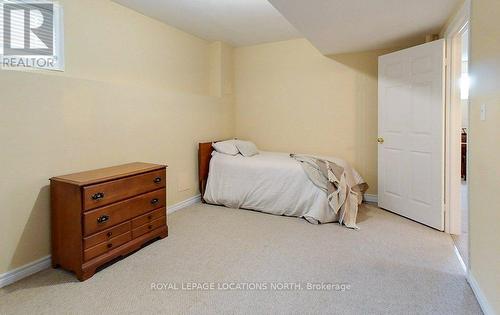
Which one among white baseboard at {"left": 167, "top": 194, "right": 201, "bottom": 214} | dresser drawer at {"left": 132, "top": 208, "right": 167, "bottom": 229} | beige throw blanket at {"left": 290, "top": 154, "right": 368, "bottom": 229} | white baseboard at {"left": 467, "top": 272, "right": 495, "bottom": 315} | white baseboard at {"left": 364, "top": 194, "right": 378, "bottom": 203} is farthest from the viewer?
white baseboard at {"left": 364, "top": 194, "right": 378, "bottom": 203}

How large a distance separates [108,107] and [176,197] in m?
1.40

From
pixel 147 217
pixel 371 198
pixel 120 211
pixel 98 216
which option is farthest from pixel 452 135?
pixel 98 216

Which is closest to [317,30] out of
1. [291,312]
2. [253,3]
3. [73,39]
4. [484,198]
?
[253,3]

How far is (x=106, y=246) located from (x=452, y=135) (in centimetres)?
331

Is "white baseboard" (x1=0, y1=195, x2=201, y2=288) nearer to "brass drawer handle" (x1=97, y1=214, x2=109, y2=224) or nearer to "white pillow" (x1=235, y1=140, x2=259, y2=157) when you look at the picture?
"brass drawer handle" (x1=97, y1=214, x2=109, y2=224)

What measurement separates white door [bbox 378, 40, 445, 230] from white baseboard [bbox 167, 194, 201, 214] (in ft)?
8.00

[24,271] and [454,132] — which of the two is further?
[454,132]

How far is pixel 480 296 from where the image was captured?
66.3 inches

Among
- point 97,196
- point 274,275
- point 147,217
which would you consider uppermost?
point 97,196

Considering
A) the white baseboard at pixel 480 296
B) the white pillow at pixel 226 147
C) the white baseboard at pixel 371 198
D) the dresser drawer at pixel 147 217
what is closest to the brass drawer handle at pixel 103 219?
the dresser drawer at pixel 147 217

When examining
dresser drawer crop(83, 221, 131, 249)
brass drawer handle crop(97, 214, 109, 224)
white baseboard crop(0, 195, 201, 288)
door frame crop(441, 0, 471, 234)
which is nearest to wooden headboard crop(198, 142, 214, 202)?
dresser drawer crop(83, 221, 131, 249)

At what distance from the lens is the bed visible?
10.4ft

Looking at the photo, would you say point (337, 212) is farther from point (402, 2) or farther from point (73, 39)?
point (73, 39)

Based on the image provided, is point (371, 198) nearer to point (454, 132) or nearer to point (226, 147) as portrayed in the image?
point (454, 132)
